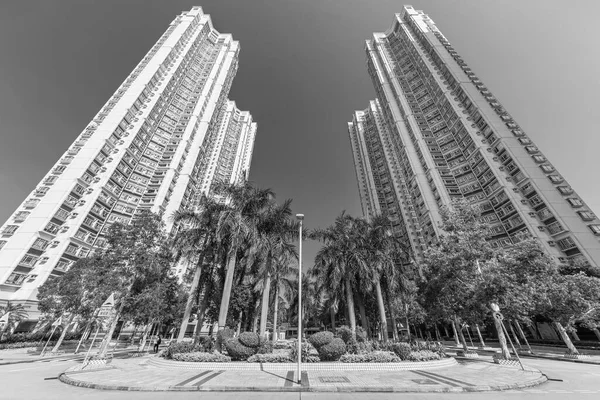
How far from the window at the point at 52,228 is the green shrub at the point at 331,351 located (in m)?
53.2

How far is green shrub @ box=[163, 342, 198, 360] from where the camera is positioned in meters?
16.0

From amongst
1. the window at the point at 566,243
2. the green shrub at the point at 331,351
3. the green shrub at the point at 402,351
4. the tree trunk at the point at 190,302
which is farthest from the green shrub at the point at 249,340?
the window at the point at 566,243

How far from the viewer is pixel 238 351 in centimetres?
1500

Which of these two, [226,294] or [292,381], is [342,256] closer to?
[226,294]

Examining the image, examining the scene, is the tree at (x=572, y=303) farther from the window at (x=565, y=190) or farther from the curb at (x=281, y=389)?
the window at (x=565, y=190)

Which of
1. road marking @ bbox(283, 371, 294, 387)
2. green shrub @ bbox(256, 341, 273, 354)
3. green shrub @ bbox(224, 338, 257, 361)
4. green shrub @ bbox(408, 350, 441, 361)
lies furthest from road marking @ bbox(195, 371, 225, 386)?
green shrub @ bbox(408, 350, 441, 361)

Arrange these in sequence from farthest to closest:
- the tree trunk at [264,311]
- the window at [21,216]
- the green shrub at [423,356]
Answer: the window at [21,216] < the tree trunk at [264,311] < the green shrub at [423,356]

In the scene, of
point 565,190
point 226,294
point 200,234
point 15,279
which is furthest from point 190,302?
point 565,190

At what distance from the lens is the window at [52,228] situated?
1658 inches

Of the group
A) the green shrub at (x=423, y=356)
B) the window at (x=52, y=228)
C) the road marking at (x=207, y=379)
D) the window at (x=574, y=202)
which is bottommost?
the road marking at (x=207, y=379)

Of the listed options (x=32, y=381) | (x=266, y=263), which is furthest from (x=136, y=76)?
(x=32, y=381)

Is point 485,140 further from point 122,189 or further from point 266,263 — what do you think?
point 122,189

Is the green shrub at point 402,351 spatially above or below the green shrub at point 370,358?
above

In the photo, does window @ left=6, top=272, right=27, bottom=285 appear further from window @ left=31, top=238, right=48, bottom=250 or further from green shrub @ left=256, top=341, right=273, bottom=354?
green shrub @ left=256, top=341, right=273, bottom=354
